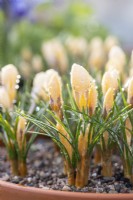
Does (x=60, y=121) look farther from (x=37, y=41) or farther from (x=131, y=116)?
(x=37, y=41)

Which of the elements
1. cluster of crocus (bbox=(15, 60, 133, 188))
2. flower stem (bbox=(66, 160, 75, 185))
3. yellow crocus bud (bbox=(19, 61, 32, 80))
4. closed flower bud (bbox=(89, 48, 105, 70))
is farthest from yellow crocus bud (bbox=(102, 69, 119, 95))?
yellow crocus bud (bbox=(19, 61, 32, 80))

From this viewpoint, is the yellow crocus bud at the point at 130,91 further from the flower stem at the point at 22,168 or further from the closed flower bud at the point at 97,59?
the closed flower bud at the point at 97,59

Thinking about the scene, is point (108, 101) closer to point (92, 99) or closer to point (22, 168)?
point (92, 99)

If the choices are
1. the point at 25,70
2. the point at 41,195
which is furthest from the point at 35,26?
the point at 41,195

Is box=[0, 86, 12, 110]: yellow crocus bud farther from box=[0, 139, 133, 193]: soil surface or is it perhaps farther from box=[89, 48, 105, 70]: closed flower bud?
box=[89, 48, 105, 70]: closed flower bud

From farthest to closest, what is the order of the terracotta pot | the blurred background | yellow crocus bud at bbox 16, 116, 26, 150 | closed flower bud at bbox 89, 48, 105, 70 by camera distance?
the blurred background, closed flower bud at bbox 89, 48, 105, 70, yellow crocus bud at bbox 16, 116, 26, 150, the terracotta pot

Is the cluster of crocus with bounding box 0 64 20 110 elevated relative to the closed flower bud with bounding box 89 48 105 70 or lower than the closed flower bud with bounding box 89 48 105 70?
lower

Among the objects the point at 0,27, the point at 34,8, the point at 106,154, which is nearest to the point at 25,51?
the point at 0,27
